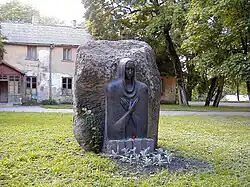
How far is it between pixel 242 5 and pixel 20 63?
774 inches

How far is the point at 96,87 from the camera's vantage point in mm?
6434

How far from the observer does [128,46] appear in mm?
7242

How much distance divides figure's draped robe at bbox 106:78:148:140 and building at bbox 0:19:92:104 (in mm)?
22705

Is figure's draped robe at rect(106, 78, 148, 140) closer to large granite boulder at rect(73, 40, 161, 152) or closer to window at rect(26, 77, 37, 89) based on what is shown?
large granite boulder at rect(73, 40, 161, 152)

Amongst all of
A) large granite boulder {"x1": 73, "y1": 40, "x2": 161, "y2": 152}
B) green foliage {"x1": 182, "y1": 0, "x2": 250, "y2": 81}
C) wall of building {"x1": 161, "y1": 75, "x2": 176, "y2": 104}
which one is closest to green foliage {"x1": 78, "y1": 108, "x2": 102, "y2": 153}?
large granite boulder {"x1": 73, "y1": 40, "x2": 161, "y2": 152}

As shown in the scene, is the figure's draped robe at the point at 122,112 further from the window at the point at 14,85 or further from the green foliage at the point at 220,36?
the window at the point at 14,85

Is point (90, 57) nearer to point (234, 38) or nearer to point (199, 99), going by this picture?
point (234, 38)

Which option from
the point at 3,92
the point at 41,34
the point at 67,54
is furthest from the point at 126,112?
the point at 41,34

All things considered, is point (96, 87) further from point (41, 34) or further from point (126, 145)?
point (41, 34)

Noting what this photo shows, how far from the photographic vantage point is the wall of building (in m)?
34.2

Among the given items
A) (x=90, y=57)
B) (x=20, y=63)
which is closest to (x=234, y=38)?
(x=90, y=57)

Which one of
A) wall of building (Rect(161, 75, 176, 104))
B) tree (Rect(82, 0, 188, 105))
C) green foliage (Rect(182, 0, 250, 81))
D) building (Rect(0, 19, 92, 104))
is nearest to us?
green foliage (Rect(182, 0, 250, 81))

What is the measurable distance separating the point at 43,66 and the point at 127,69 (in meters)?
24.2

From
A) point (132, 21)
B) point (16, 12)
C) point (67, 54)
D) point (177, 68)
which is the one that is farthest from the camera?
point (16, 12)
